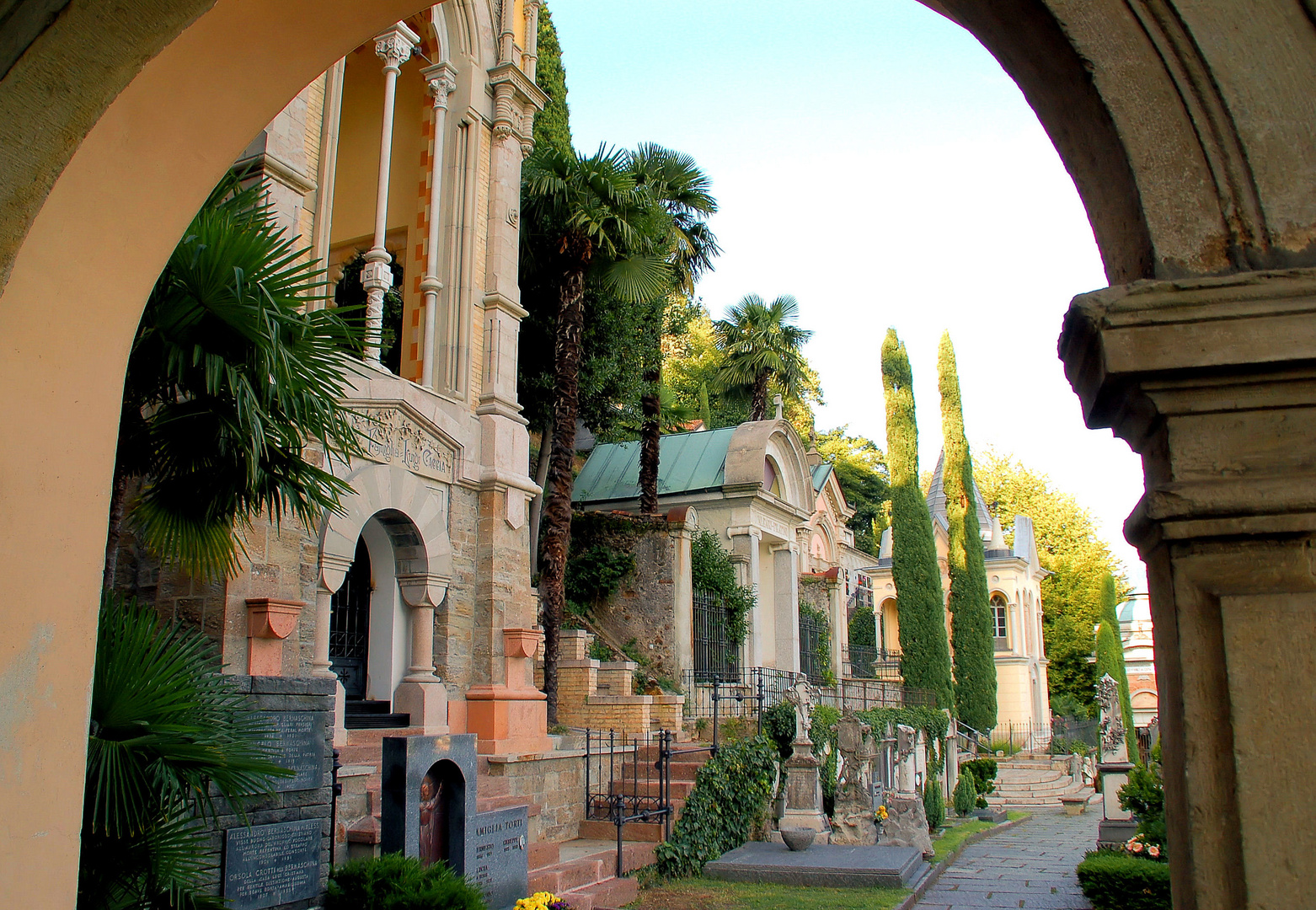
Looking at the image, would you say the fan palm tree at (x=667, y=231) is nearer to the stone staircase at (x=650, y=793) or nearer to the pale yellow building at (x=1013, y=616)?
the stone staircase at (x=650, y=793)

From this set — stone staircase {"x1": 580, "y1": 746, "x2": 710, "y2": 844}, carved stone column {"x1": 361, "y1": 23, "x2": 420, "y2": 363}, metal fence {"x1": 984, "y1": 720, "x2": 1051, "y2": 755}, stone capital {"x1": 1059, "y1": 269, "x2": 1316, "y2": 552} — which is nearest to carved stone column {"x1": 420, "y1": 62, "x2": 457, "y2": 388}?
carved stone column {"x1": 361, "y1": 23, "x2": 420, "y2": 363}

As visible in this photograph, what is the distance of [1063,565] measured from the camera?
50031 mm

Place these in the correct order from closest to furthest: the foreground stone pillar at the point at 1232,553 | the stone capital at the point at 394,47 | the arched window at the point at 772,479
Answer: the foreground stone pillar at the point at 1232,553 → the stone capital at the point at 394,47 → the arched window at the point at 772,479

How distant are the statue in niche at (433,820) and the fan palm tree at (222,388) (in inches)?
108

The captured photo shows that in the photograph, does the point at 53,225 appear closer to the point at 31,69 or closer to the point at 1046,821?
the point at 31,69

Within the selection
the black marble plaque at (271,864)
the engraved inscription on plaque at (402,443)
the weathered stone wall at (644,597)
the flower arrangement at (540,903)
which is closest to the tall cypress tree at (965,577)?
the weathered stone wall at (644,597)

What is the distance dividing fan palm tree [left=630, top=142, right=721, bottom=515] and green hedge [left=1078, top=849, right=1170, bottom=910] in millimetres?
13111

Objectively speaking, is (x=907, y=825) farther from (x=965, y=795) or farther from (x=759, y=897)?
(x=965, y=795)

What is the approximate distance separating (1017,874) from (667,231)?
12.7 m

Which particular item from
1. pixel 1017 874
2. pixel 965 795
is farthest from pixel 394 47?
pixel 965 795

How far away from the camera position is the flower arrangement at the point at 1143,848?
10242mm

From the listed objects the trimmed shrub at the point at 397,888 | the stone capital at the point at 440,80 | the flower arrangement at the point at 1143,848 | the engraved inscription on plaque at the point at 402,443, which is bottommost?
the flower arrangement at the point at 1143,848

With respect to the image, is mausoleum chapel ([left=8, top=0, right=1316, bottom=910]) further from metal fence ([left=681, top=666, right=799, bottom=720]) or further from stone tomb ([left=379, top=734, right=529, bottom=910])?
metal fence ([left=681, top=666, right=799, bottom=720])

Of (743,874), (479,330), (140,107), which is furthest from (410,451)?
(140,107)
